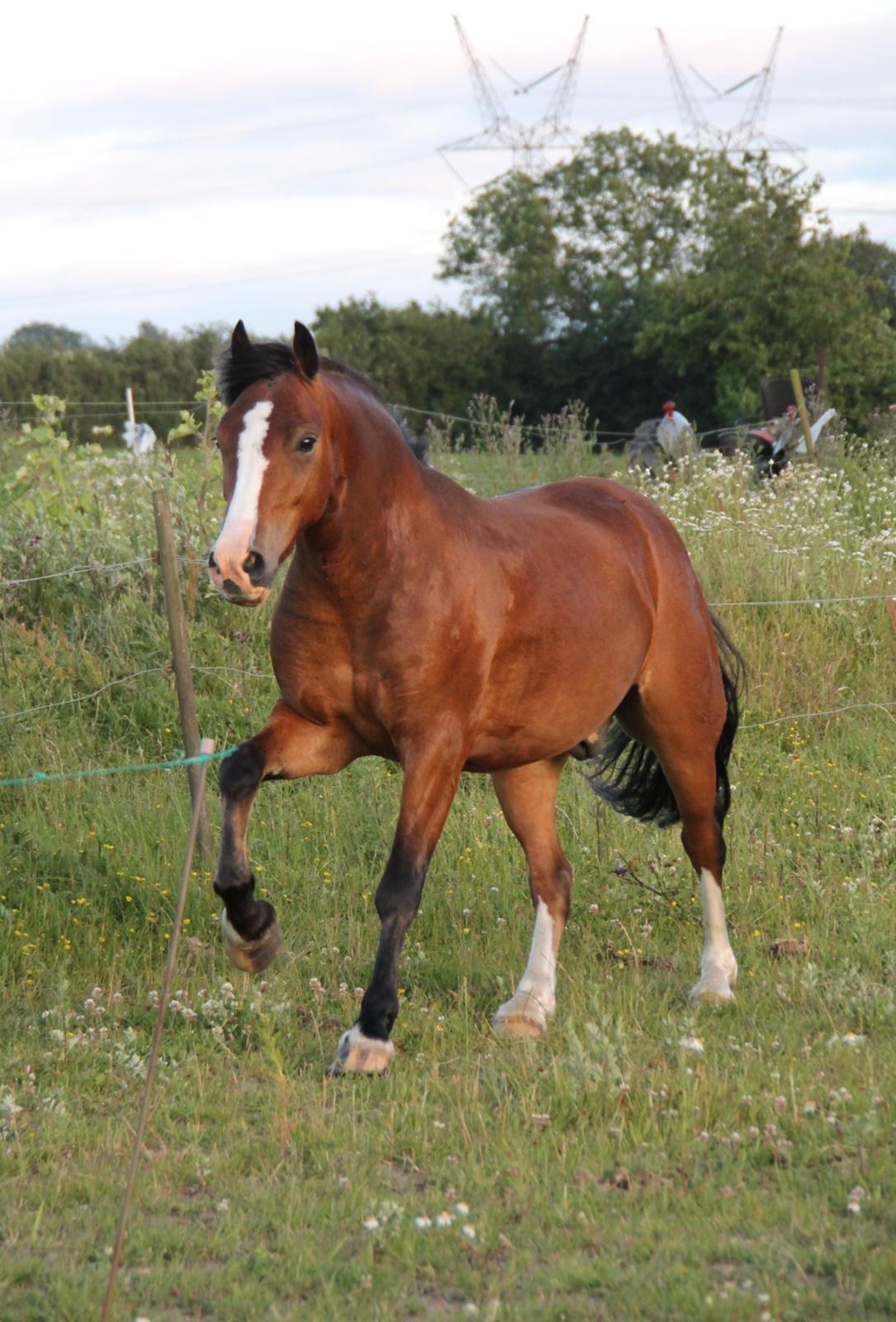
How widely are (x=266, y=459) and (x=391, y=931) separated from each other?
158 centimetres

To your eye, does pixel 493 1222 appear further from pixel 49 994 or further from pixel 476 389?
pixel 476 389

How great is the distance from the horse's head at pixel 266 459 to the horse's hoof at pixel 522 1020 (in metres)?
1.84

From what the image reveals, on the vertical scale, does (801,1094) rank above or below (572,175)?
below

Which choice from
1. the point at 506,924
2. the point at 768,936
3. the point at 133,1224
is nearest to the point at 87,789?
the point at 506,924

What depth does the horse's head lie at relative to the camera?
4242 millimetres

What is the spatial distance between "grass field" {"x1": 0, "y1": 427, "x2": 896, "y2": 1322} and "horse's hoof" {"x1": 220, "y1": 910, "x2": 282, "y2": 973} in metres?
0.23

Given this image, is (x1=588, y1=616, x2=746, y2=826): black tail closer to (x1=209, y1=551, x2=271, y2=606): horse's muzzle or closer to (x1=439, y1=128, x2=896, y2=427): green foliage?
(x1=209, y1=551, x2=271, y2=606): horse's muzzle

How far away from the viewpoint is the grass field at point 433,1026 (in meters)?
3.44

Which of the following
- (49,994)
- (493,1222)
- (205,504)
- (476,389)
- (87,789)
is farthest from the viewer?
(476,389)

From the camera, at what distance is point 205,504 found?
9547 millimetres

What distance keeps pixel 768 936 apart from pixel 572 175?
161ft

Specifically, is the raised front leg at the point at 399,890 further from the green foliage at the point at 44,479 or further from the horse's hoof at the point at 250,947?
the green foliage at the point at 44,479

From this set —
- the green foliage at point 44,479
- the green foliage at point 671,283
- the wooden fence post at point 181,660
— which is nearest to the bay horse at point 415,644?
the wooden fence post at point 181,660

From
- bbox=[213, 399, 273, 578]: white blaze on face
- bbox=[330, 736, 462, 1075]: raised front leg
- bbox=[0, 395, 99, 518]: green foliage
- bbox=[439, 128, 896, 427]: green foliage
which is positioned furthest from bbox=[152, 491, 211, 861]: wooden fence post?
bbox=[439, 128, 896, 427]: green foliage
